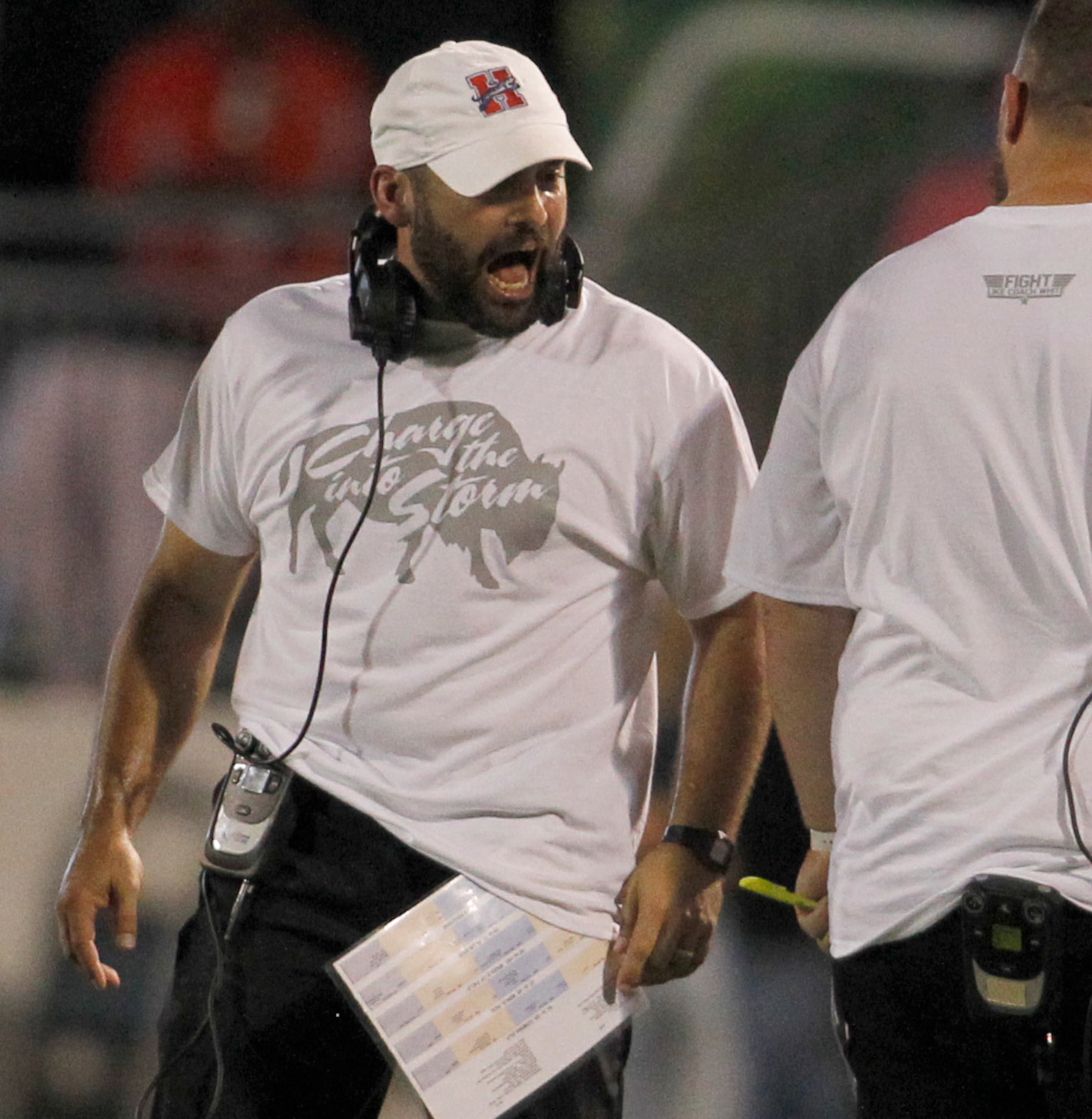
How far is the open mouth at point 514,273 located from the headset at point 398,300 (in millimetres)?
18

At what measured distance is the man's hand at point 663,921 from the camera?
1.81 m

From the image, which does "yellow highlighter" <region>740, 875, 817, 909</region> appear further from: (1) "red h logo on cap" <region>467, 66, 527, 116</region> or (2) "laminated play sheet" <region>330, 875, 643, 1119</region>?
(1) "red h logo on cap" <region>467, 66, 527, 116</region>

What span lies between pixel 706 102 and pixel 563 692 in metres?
1.98

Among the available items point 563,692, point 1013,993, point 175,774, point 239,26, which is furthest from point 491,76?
point 239,26

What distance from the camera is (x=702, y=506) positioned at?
1.91 meters

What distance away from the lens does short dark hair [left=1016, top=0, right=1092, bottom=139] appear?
4.94ft

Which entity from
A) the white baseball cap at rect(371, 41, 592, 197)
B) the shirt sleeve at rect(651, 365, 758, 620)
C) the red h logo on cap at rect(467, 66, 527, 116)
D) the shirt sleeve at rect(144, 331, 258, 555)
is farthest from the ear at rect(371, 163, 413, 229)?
the shirt sleeve at rect(651, 365, 758, 620)

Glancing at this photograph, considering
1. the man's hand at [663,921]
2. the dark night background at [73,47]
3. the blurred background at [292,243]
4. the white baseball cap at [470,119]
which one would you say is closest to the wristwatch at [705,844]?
the man's hand at [663,921]

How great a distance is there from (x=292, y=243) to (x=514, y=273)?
1.43 meters

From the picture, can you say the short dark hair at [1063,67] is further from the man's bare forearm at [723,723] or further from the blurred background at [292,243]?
the blurred background at [292,243]

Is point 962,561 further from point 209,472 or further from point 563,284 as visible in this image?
point 209,472

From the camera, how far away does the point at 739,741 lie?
6.25 ft

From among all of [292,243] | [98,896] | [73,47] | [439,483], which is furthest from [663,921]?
[73,47]

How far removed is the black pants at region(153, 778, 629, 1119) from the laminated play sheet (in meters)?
0.04
